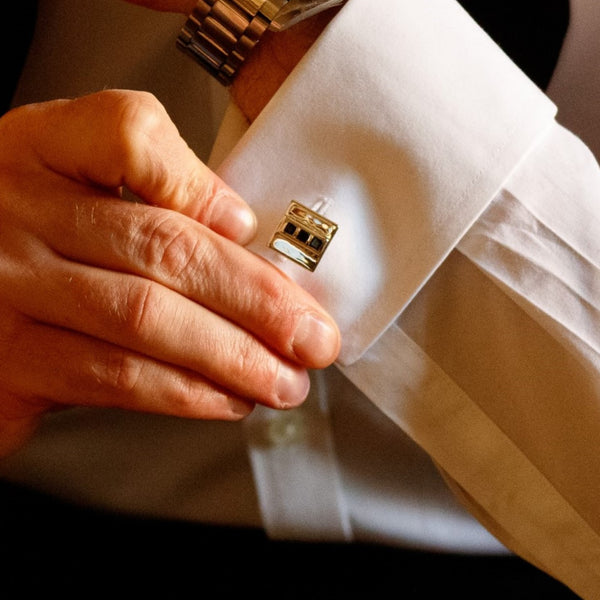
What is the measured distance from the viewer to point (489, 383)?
0.43m

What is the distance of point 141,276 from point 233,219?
2.7 inches

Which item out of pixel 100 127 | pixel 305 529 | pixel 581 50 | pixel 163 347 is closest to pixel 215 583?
pixel 305 529

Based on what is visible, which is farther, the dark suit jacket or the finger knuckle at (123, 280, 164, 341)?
the dark suit jacket

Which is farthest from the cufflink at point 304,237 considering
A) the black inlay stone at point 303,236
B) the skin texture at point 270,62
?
the skin texture at point 270,62

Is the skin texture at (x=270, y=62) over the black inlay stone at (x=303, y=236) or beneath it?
over

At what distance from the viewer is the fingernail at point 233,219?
39cm

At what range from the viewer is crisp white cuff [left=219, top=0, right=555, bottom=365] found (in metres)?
0.39

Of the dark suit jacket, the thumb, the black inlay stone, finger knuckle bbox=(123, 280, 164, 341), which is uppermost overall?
the dark suit jacket

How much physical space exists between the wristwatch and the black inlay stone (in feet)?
0.45

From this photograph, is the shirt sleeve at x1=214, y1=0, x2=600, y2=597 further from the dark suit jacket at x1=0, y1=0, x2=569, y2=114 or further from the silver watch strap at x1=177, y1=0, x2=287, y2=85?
the dark suit jacket at x1=0, y1=0, x2=569, y2=114

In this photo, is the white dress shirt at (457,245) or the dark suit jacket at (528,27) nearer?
the white dress shirt at (457,245)

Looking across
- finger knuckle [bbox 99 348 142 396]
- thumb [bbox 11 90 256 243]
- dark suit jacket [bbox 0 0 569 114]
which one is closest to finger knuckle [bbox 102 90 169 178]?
thumb [bbox 11 90 256 243]

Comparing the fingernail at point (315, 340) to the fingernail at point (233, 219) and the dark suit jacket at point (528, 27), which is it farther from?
the dark suit jacket at point (528, 27)

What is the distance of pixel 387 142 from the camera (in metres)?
0.40
